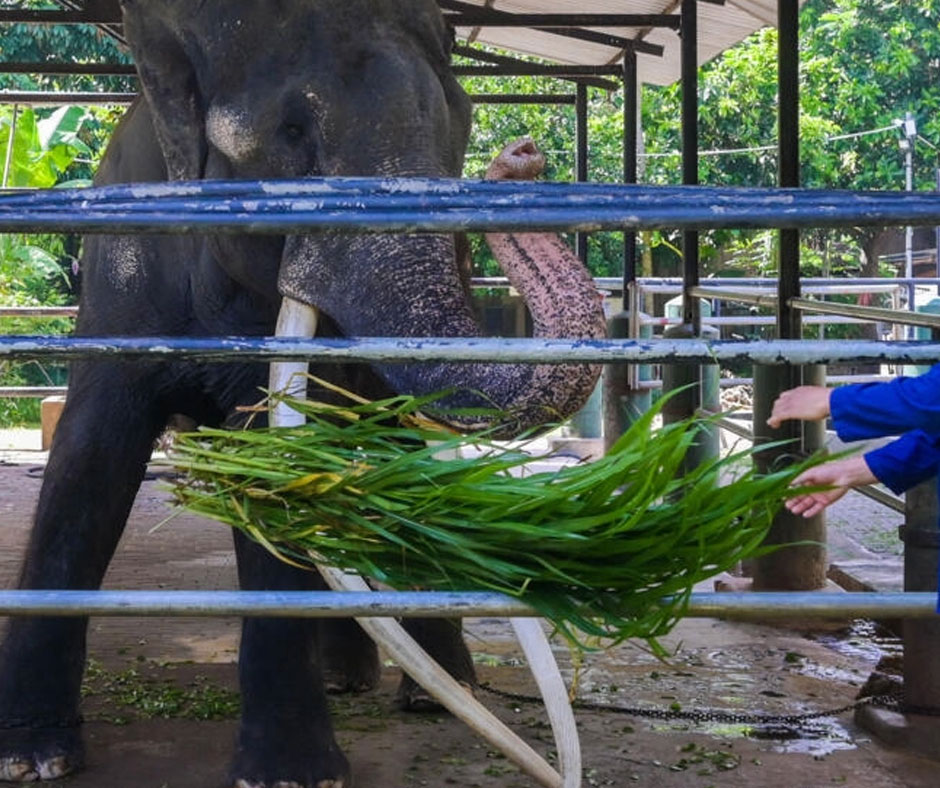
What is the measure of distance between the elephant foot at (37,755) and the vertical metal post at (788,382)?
269 cm

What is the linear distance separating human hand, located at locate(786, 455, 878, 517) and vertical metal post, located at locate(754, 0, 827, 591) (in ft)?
10.9

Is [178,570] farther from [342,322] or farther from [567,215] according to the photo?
[567,215]

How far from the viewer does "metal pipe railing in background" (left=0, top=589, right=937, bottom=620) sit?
2205 mm

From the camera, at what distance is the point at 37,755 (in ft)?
13.5

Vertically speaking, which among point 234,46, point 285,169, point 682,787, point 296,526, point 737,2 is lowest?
point 682,787

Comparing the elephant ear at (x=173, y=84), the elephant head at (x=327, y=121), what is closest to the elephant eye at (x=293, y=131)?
the elephant head at (x=327, y=121)

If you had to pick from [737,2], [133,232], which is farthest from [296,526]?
[737,2]

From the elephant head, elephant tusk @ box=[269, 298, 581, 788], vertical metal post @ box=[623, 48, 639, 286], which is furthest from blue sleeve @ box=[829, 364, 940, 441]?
vertical metal post @ box=[623, 48, 639, 286]

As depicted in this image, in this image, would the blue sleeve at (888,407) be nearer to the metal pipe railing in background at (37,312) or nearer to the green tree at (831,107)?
the metal pipe railing in background at (37,312)

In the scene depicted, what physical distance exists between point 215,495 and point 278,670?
5.89ft

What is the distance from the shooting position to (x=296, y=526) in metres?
2.37

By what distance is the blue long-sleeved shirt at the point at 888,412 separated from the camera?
2281mm

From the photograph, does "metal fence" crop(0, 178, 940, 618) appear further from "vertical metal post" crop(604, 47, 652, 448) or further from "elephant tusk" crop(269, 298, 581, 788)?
"vertical metal post" crop(604, 47, 652, 448)

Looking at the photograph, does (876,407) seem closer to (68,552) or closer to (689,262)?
(68,552)
